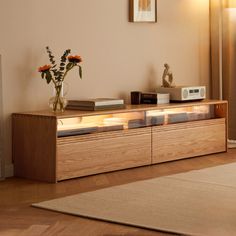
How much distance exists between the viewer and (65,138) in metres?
5.06

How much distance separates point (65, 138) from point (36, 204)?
0.98 meters

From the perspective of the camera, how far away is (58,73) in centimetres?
535

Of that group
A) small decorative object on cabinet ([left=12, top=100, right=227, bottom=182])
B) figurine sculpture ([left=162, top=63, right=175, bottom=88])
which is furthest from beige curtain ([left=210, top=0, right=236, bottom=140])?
figurine sculpture ([left=162, top=63, right=175, bottom=88])

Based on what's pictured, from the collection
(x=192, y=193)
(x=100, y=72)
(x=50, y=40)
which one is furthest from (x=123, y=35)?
(x=192, y=193)

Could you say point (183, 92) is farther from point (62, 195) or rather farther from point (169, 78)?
point (62, 195)

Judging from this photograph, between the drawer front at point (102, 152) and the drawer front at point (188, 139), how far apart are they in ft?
0.47

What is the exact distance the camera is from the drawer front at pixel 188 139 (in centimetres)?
591

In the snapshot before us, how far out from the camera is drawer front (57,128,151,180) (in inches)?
200

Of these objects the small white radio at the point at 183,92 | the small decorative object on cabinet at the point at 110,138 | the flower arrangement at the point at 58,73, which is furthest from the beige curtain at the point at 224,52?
the flower arrangement at the point at 58,73

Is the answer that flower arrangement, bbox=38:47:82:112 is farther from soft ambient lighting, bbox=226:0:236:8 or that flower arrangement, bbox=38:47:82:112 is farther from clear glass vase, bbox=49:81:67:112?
soft ambient lighting, bbox=226:0:236:8

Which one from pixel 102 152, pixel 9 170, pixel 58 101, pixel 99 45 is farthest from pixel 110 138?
pixel 99 45

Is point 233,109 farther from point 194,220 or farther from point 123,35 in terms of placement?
point 194,220

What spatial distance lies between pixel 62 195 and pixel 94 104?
115 centimetres

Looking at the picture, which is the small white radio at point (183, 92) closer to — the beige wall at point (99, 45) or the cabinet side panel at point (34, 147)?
the beige wall at point (99, 45)
